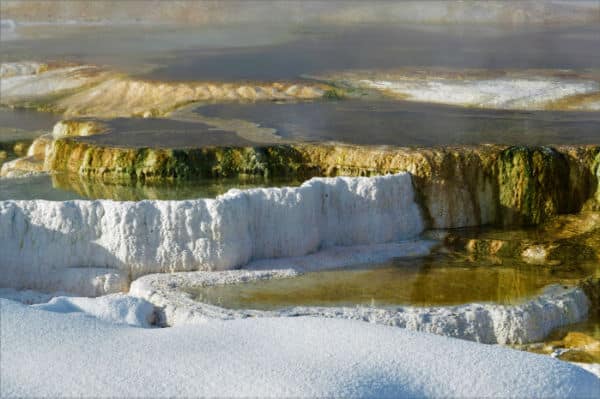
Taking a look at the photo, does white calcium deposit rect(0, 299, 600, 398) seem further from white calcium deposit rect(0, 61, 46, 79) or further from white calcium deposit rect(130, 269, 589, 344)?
white calcium deposit rect(0, 61, 46, 79)

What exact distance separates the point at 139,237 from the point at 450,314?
10.7 ft

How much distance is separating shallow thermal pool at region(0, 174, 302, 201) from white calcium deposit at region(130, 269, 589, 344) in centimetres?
242

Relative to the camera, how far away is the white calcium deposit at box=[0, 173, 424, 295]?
1112 centimetres

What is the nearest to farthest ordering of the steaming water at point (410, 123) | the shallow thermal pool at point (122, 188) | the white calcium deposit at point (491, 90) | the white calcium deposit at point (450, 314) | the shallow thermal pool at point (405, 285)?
the white calcium deposit at point (450, 314) < the shallow thermal pool at point (405, 285) < the shallow thermal pool at point (122, 188) < the steaming water at point (410, 123) < the white calcium deposit at point (491, 90)

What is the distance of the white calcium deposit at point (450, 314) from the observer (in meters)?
10.1

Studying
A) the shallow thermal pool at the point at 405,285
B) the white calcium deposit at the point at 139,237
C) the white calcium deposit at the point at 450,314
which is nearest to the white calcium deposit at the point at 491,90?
the shallow thermal pool at the point at 405,285

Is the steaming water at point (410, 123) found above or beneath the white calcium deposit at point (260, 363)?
above

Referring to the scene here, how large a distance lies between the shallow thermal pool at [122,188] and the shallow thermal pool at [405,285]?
87.1 inches

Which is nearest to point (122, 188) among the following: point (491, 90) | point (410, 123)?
point (410, 123)

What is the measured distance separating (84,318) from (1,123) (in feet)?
43.6

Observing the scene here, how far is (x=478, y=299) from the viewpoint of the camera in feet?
35.1

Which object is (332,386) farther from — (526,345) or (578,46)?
(578,46)

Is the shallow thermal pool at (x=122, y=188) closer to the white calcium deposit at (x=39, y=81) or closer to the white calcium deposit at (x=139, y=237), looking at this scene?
the white calcium deposit at (x=139, y=237)

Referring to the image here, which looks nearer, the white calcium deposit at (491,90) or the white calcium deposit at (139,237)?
the white calcium deposit at (139,237)
